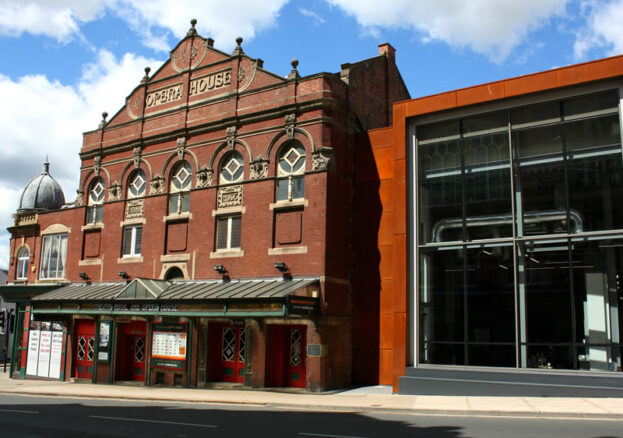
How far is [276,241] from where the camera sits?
2280cm

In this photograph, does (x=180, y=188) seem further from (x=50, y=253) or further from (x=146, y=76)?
(x=50, y=253)

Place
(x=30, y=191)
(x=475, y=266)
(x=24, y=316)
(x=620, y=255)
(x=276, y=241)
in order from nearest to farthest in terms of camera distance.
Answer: (x=620, y=255) < (x=475, y=266) < (x=276, y=241) < (x=24, y=316) < (x=30, y=191)

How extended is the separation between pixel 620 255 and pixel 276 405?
11.3 m

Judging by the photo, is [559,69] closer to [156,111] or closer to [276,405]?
[276,405]

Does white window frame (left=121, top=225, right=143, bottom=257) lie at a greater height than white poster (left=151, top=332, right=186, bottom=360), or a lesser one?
greater

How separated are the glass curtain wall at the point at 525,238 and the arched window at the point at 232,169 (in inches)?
316

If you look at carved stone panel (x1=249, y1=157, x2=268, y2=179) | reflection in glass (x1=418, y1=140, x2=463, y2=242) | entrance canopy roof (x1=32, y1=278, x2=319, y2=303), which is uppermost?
carved stone panel (x1=249, y1=157, x2=268, y2=179)

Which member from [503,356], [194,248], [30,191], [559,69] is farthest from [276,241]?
[30,191]

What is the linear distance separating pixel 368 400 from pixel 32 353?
20.4 meters

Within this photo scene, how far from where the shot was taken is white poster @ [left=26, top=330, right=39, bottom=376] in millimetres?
29656

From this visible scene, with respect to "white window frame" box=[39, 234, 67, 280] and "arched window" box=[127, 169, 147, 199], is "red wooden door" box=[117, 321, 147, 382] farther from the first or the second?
"white window frame" box=[39, 234, 67, 280]

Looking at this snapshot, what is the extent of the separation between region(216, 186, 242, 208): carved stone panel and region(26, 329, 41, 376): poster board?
522 inches

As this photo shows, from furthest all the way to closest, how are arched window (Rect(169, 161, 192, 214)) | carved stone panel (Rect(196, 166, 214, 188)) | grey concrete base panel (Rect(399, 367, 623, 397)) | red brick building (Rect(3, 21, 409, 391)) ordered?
arched window (Rect(169, 161, 192, 214))
carved stone panel (Rect(196, 166, 214, 188))
red brick building (Rect(3, 21, 409, 391))
grey concrete base panel (Rect(399, 367, 623, 397))

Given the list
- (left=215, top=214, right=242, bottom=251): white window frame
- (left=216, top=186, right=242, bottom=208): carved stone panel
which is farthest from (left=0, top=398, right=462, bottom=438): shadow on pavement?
(left=216, top=186, right=242, bottom=208): carved stone panel
